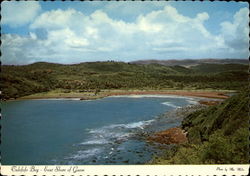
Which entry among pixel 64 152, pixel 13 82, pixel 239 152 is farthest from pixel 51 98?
pixel 239 152

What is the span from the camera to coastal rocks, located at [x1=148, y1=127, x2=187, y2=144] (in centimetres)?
2598

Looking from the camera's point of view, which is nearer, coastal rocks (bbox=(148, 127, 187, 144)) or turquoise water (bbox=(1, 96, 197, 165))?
turquoise water (bbox=(1, 96, 197, 165))

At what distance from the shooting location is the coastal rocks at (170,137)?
25984mm

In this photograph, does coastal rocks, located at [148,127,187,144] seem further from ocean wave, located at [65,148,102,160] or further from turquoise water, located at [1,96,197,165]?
ocean wave, located at [65,148,102,160]

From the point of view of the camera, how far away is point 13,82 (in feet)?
232

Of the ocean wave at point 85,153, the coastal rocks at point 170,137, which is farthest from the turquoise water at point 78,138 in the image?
the coastal rocks at point 170,137

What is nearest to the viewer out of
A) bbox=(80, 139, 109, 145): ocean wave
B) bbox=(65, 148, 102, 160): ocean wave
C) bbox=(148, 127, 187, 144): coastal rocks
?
bbox=(65, 148, 102, 160): ocean wave

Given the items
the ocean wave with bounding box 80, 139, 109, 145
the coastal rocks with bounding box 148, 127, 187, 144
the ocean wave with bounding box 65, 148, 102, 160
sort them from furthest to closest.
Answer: the coastal rocks with bounding box 148, 127, 187, 144 < the ocean wave with bounding box 80, 139, 109, 145 < the ocean wave with bounding box 65, 148, 102, 160

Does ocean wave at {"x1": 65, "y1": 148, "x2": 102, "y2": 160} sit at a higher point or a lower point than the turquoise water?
higher

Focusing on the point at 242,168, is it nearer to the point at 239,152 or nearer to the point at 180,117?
the point at 239,152

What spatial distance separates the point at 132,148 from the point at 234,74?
8347cm

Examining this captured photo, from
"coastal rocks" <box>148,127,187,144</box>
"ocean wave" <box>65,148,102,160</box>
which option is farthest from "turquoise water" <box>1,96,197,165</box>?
"coastal rocks" <box>148,127,187,144</box>

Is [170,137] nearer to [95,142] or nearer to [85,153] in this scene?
[95,142]

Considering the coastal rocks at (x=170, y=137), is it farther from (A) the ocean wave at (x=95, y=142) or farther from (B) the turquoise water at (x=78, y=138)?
(A) the ocean wave at (x=95, y=142)
